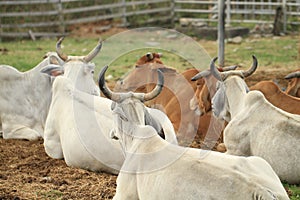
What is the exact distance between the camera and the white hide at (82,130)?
7664mm

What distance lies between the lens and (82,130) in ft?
26.3

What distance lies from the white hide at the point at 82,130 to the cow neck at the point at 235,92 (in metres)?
0.85

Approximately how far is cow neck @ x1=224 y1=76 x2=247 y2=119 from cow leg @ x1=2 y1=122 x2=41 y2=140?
9.19ft

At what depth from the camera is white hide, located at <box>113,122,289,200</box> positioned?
536cm

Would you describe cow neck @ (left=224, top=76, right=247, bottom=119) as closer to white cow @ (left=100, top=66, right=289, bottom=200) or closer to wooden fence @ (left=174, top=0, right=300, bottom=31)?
white cow @ (left=100, top=66, right=289, bottom=200)

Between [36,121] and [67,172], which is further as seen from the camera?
[36,121]

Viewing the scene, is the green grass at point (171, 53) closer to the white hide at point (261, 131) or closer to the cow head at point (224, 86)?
the cow head at point (224, 86)

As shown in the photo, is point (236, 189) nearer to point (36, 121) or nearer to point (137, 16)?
point (36, 121)

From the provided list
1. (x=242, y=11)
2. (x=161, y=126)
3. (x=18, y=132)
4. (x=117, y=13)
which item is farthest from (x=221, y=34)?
(x=117, y=13)

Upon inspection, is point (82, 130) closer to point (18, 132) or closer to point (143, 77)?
point (18, 132)

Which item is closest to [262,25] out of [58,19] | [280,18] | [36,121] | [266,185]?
[280,18]

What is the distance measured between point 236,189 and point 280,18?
15.0m

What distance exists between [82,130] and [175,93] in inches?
97.6

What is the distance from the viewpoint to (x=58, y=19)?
20.5 metres
